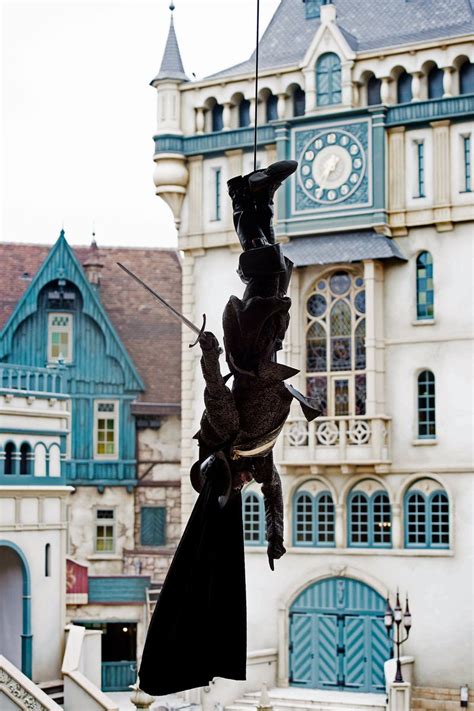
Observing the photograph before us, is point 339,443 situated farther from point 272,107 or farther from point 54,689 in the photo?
point 272,107

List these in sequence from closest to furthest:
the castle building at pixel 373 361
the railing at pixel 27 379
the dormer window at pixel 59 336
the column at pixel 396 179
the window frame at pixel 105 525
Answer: the railing at pixel 27 379
the castle building at pixel 373 361
the column at pixel 396 179
the window frame at pixel 105 525
the dormer window at pixel 59 336

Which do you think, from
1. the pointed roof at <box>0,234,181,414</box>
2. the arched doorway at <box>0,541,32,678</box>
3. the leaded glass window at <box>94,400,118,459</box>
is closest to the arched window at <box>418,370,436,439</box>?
the arched doorway at <box>0,541,32,678</box>

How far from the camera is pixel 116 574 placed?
3988 centimetres

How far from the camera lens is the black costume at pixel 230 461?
334 inches

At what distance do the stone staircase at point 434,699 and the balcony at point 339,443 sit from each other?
4.86m

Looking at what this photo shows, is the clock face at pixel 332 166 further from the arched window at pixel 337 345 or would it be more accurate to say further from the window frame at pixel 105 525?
the window frame at pixel 105 525

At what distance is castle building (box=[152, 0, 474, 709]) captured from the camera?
3206 centimetres

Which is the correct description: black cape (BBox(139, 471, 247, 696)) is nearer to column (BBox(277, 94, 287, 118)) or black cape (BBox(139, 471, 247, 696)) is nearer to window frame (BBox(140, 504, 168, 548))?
column (BBox(277, 94, 287, 118))

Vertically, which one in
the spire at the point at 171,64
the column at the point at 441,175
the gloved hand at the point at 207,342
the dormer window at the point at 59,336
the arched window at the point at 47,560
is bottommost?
the arched window at the point at 47,560

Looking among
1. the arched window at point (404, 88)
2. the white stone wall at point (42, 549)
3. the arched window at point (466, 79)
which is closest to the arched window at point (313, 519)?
the white stone wall at point (42, 549)

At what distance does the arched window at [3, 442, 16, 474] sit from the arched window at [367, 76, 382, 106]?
11419 mm

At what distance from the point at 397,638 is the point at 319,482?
4971mm

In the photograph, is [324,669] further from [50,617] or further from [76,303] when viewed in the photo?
[76,303]

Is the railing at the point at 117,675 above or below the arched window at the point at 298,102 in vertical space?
below
